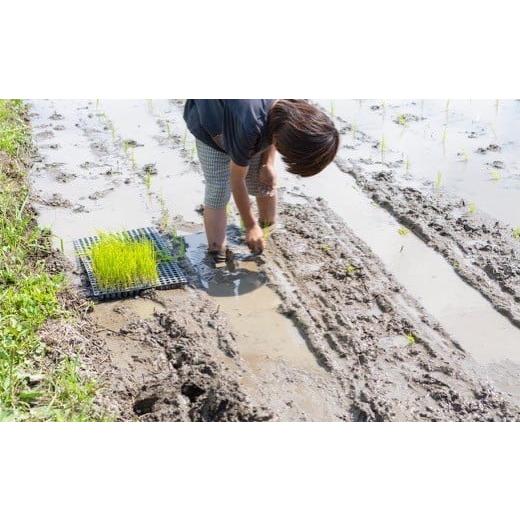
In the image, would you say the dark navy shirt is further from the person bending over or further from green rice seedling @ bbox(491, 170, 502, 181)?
green rice seedling @ bbox(491, 170, 502, 181)

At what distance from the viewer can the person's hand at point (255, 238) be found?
3854 mm

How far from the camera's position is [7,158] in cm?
495

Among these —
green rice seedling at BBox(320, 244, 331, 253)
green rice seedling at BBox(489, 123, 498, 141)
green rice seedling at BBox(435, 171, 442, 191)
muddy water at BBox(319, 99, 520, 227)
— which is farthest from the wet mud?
green rice seedling at BBox(489, 123, 498, 141)

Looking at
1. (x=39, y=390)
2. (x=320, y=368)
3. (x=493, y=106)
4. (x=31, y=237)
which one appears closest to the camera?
(x=39, y=390)

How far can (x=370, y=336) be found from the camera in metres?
3.43

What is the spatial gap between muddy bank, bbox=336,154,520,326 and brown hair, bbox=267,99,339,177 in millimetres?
1180

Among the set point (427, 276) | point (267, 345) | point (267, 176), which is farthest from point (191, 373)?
point (427, 276)

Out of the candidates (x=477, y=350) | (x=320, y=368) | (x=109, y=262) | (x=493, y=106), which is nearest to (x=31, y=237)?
(x=109, y=262)

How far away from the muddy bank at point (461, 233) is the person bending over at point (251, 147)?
0.84 meters

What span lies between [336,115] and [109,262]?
9.82ft

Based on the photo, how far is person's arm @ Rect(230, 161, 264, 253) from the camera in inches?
141

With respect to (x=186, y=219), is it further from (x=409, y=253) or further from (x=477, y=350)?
(x=477, y=350)

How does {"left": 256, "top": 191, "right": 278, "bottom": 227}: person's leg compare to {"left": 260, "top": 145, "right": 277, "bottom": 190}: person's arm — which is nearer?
{"left": 260, "top": 145, "right": 277, "bottom": 190}: person's arm

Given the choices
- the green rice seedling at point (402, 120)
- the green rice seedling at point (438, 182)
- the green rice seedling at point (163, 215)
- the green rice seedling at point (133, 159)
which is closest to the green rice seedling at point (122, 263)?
the green rice seedling at point (163, 215)
